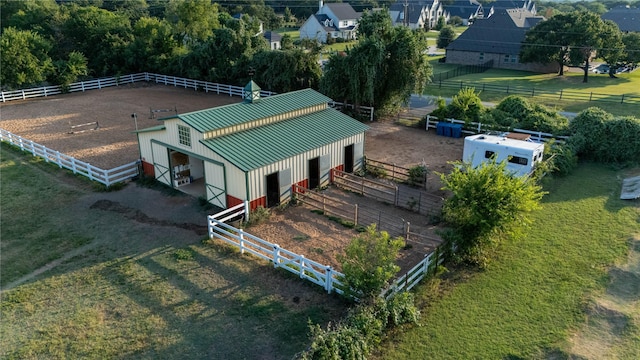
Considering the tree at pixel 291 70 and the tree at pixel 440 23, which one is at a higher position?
the tree at pixel 440 23

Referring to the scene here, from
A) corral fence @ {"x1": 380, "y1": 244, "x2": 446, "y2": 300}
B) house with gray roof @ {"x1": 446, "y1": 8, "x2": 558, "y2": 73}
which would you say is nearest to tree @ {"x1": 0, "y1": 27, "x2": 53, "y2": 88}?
corral fence @ {"x1": 380, "y1": 244, "x2": 446, "y2": 300}

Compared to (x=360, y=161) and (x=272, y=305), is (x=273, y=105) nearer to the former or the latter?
(x=360, y=161)

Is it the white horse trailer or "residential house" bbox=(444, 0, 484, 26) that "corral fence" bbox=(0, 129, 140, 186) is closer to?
the white horse trailer

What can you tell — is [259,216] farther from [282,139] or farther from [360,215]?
[360,215]

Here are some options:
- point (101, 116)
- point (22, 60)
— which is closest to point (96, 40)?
point (22, 60)

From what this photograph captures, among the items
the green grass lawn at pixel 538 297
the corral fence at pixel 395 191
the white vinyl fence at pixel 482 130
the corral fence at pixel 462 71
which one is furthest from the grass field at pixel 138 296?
the corral fence at pixel 462 71

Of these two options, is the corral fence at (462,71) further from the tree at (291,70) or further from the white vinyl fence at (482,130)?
the white vinyl fence at (482,130)

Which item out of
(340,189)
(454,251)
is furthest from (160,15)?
(454,251)
